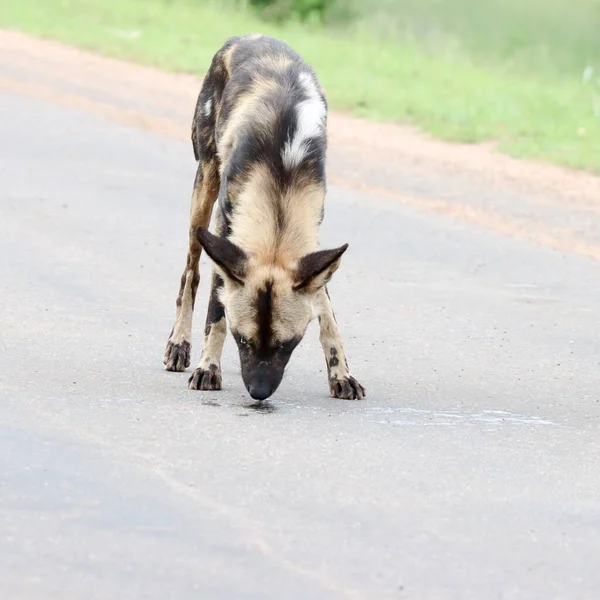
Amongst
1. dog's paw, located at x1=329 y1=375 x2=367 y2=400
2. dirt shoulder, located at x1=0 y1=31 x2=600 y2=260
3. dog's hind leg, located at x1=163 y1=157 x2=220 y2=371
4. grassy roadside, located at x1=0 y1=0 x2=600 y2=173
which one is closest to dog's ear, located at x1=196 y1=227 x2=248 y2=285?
dog's paw, located at x1=329 y1=375 x2=367 y2=400

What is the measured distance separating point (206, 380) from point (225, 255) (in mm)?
879

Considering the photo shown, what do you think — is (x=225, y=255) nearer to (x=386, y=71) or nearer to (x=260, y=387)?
(x=260, y=387)

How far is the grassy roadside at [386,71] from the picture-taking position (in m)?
15.3

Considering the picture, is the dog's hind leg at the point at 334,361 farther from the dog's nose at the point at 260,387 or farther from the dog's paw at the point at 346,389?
the dog's nose at the point at 260,387

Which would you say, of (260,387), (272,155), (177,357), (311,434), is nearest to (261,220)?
(272,155)

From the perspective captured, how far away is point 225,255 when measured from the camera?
603 centimetres

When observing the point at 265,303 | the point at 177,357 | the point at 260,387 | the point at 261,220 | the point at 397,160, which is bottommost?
the point at 260,387

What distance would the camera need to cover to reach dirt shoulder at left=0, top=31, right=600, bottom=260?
39.3 feet

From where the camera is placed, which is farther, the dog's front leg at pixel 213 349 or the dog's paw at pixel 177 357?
the dog's paw at pixel 177 357

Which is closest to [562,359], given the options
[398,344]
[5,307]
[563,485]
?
[398,344]

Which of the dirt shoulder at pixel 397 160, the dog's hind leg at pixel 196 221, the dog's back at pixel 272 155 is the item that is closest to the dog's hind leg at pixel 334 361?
the dog's back at pixel 272 155

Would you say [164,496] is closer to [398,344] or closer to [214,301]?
[214,301]

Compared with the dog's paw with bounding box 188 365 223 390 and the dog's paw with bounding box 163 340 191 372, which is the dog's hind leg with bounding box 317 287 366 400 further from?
the dog's paw with bounding box 163 340 191 372

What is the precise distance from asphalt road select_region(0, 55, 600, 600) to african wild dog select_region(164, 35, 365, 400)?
0.23m
